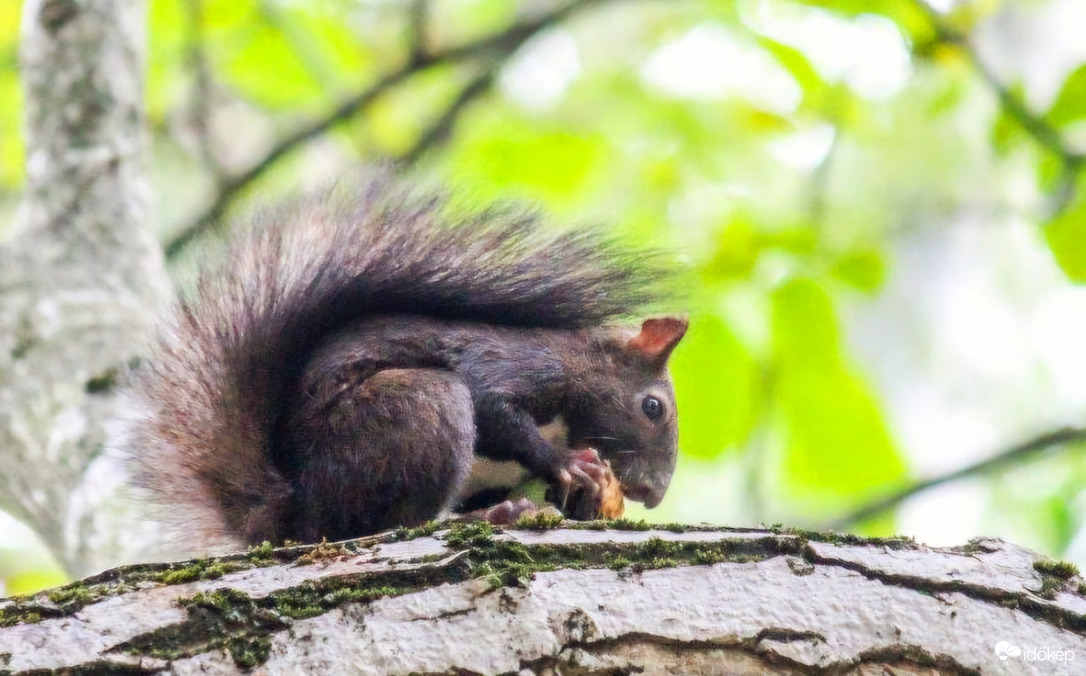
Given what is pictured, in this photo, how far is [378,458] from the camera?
2254mm

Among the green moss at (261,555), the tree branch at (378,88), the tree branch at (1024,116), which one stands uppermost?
the tree branch at (378,88)

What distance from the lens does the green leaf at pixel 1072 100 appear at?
8.90ft

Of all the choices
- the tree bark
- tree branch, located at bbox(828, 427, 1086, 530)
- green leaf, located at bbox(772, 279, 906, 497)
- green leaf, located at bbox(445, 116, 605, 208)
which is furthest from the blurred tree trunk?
tree branch, located at bbox(828, 427, 1086, 530)

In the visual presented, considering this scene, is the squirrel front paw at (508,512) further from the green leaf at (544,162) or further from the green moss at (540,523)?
the green leaf at (544,162)

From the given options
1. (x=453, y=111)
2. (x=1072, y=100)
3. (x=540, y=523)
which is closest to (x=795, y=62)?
(x=1072, y=100)

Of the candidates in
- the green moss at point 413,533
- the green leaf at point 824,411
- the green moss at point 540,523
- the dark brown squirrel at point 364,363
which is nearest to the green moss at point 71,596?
the green moss at point 413,533

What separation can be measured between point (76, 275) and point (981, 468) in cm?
289

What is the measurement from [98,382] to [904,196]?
3.72 metres

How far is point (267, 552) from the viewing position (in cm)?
169

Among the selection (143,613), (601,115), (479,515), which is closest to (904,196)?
(601,115)

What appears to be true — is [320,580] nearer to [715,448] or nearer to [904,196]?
[715,448]

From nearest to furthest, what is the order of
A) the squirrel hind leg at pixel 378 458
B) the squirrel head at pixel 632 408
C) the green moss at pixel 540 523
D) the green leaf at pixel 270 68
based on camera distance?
the green moss at pixel 540 523, the squirrel hind leg at pixel 378 458, the squirrel head at pixel 632 408, the green leaf at pixel 270 68

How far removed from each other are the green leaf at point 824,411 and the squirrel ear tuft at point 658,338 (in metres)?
0.30

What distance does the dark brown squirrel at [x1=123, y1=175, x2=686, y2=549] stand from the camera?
7.49ft
